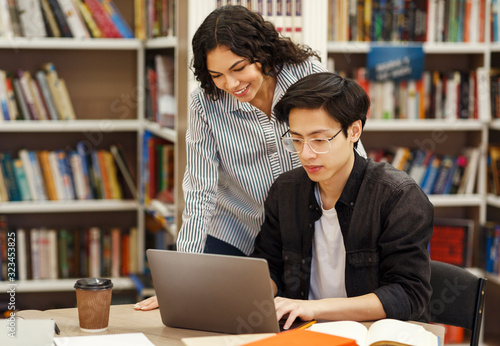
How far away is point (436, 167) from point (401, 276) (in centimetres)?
186

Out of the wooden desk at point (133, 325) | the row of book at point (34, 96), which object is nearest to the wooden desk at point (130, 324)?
the wooden desk at point (133, 325)

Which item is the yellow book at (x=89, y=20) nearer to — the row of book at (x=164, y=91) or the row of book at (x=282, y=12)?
the row of book at (x=164, y=91)

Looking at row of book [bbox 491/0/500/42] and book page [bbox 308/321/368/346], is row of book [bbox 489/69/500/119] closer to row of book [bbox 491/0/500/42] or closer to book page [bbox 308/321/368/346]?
row of book [bbox 491/0/500/42]

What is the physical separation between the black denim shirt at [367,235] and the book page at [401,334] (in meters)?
0.21

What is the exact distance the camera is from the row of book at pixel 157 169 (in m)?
3.02

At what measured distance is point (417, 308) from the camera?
146cm

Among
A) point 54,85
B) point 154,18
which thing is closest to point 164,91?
point 154,18

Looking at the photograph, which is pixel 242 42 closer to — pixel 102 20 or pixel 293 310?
pixel 293 310

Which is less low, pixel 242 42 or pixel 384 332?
pixel 242 42

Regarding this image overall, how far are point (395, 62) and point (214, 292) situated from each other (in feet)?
7.03

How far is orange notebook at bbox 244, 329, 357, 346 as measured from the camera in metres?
1.04

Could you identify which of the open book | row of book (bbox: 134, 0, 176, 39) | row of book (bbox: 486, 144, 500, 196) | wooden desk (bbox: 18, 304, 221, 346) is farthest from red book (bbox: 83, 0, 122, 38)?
the open book

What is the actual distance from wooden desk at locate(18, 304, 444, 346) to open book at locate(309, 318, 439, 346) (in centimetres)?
9

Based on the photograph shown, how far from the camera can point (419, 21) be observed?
Result: 3160 mm
